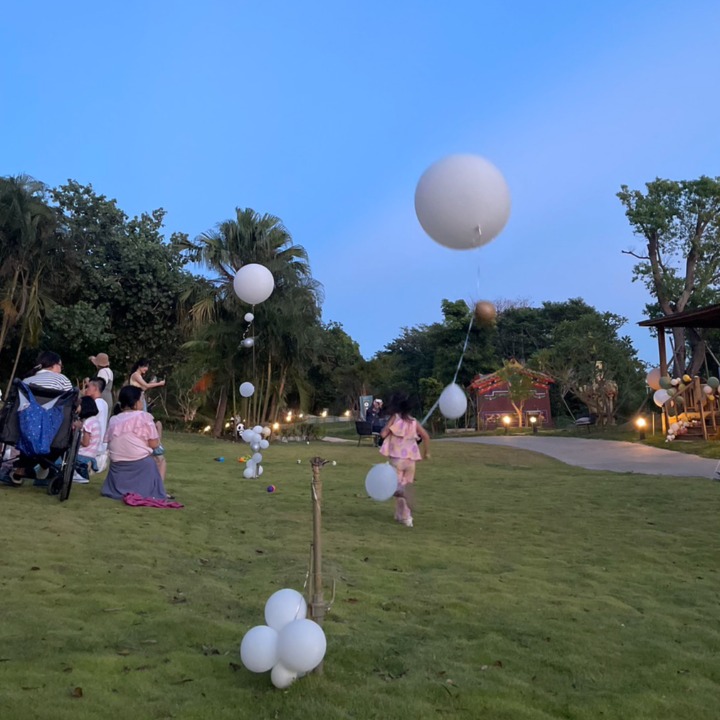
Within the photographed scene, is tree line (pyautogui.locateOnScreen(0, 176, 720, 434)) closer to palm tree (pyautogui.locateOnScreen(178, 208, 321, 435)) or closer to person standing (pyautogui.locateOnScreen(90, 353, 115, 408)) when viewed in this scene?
palm tree (pyautogui.locateOnScreen(178, 208, 321, 435))

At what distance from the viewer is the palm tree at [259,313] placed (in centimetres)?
2084

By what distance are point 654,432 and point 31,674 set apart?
76.8 ft

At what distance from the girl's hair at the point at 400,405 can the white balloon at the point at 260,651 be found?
4.36m

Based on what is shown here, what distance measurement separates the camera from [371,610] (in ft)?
13.0

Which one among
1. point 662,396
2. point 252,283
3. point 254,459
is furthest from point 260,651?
point 662,396

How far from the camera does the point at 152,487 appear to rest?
7.27m

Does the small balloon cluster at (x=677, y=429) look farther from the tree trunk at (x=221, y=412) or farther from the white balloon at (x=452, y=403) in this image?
the white balloon at (x=452, y=403)

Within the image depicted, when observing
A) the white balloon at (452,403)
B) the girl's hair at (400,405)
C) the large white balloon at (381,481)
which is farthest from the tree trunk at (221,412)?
the large white balloon at (381,481)

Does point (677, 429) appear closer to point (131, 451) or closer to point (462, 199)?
point (462, 199)

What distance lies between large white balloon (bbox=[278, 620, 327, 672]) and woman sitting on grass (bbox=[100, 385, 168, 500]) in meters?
4.73

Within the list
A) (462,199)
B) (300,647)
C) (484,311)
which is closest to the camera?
(300,647)

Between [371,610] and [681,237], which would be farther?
[681,237]

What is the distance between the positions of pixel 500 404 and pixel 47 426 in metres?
33.0

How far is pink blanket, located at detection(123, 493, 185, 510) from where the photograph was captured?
22.8 feet
